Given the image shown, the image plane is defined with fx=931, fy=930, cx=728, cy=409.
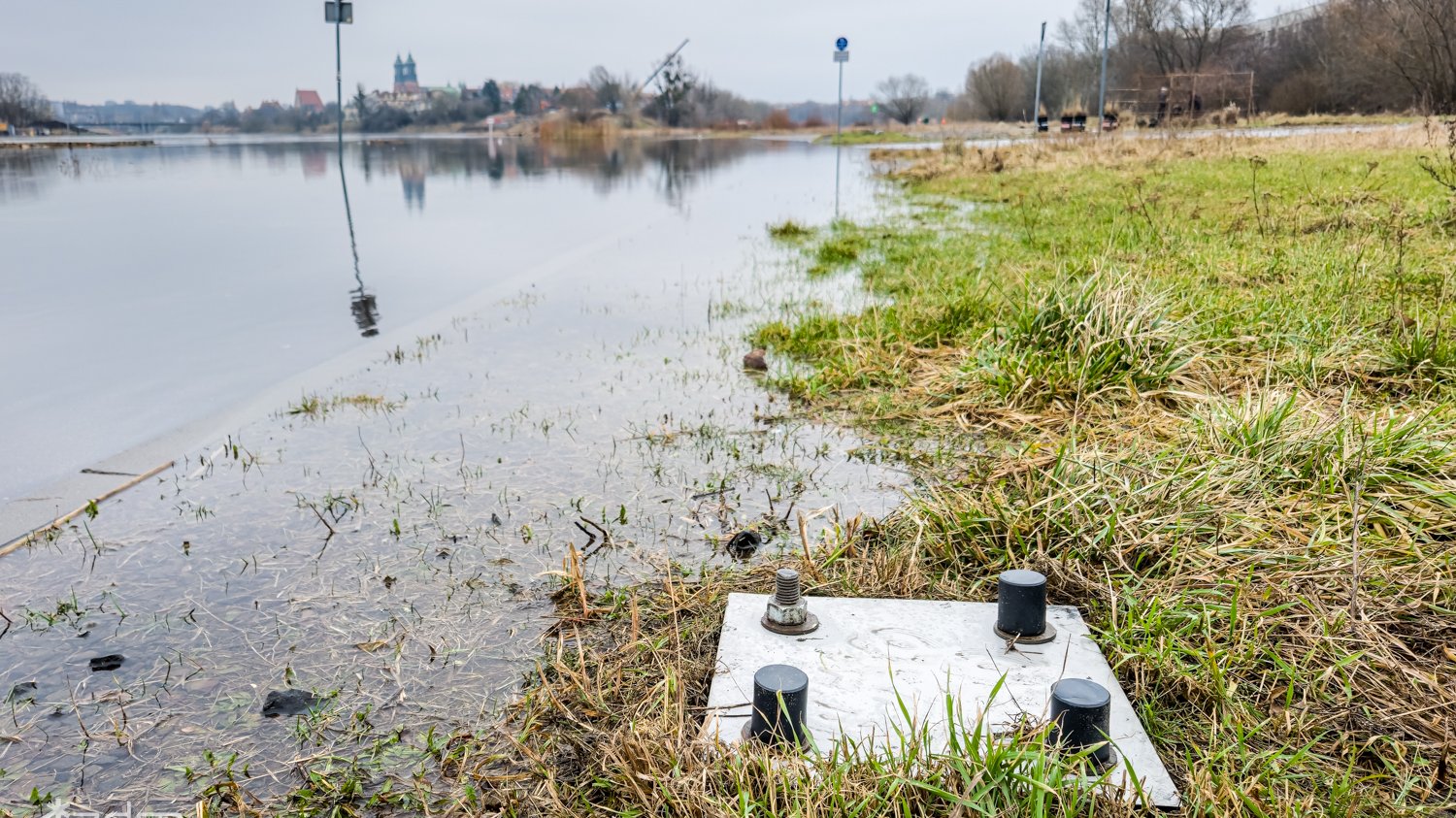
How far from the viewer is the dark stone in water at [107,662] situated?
7.79ft

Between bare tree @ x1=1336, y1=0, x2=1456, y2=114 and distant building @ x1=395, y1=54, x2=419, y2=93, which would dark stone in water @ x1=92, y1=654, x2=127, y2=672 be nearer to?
bare tree @ x1=1336, y1=0, x2=1456, y2=114

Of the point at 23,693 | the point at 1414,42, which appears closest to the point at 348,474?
the point at 23,693

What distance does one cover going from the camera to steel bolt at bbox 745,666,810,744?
1.83 meters

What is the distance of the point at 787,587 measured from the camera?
2.36 metres

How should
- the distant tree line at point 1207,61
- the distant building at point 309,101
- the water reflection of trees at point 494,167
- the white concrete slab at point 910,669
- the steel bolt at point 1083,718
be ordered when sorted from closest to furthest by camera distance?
1. the steel bolt at point 1083,718
2. the white concrete slab at point 910,669
3. the water reflection of trees at point 494,167
4. the distant tree line at point 1207,61
5. the distant building at point 309,101

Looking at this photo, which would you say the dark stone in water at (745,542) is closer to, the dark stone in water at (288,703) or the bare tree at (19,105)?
the dark stone in water at (288,703)

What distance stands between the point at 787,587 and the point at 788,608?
0.05 m

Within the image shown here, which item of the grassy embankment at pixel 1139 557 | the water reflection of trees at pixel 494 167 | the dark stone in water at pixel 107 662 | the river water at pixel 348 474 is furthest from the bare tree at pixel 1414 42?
the dark stone in water at pixel 107 662

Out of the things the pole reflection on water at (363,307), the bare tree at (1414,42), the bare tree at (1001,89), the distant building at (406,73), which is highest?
the distant building at (406,73)

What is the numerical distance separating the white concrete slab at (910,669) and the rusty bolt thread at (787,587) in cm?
9

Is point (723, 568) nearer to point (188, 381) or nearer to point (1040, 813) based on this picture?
point (1040, 813)

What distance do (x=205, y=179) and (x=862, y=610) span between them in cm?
2142

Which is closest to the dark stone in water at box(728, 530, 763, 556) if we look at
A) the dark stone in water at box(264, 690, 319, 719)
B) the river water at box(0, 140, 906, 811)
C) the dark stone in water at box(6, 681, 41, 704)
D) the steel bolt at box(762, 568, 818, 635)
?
the river water at box(0, 140, 906, 811)

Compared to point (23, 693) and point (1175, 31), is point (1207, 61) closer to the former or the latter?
point (1175, 31)
